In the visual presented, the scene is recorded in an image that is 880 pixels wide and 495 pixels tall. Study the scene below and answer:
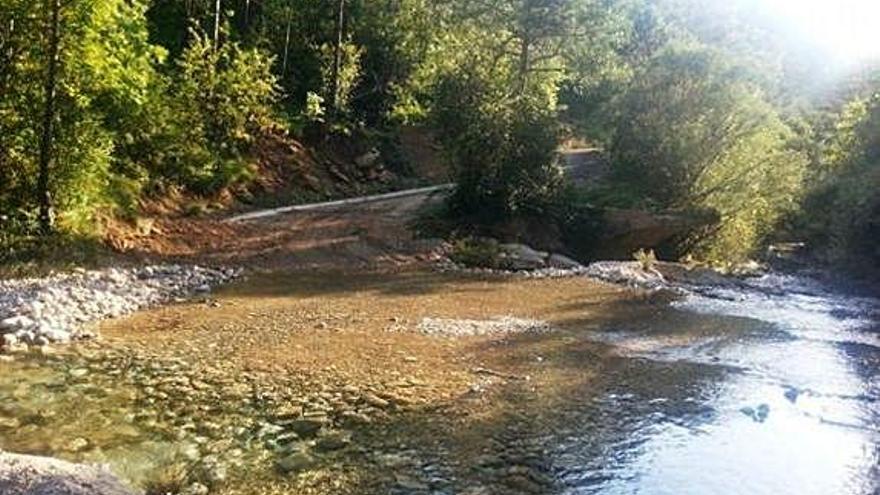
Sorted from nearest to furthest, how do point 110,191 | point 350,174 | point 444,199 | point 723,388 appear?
point 723,388, point 110,191, point 444,199, point 350,174

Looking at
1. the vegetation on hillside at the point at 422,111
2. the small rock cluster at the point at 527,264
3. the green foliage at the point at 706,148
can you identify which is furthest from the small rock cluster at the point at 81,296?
the green foliage at the point at 706,148

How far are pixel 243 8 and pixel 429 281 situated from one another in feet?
89.8

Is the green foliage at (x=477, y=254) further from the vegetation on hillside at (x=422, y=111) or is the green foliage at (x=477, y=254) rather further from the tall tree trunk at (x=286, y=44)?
the tall tree trunk at (x=286, y=44)

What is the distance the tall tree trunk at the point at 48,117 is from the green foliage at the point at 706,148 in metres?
25.0

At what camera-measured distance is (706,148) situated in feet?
127

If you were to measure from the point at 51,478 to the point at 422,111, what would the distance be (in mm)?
40058

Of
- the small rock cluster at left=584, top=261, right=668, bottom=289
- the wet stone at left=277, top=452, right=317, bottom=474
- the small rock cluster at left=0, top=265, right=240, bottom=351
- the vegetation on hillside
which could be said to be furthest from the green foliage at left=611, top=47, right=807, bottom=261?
the wet stone at left=277, top=452, right=317, bottom=474

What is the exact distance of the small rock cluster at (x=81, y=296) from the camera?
55.8ft

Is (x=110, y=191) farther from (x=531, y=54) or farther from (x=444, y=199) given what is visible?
(x=531, y=54)

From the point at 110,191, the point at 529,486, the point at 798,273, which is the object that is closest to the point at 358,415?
the point at 529,486

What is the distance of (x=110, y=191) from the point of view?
88.2 ft

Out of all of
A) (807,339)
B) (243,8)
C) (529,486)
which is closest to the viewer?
(529,486)

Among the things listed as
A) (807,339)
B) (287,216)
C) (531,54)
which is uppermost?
(531,54)

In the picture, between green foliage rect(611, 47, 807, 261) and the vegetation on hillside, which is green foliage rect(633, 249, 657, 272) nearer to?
the vegetation on hillside
